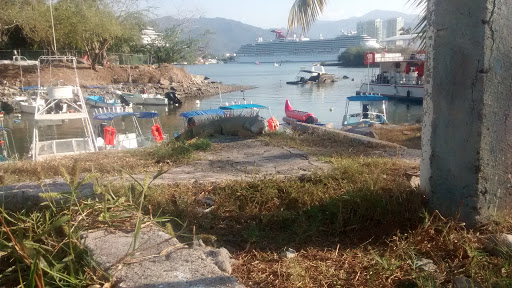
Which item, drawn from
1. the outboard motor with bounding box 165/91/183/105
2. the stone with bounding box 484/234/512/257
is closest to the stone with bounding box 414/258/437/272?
the stone with bounding box 484/234/512/257

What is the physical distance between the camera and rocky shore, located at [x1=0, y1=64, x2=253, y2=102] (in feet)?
132

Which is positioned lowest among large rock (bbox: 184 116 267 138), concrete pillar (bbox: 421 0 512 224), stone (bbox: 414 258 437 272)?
stone (bbox: 414 258 437 272)

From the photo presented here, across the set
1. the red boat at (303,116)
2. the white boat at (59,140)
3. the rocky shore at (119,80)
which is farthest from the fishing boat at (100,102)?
the white boat at (59,140)

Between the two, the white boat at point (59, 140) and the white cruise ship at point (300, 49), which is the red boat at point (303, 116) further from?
the white cruise ship at point (300, 49)

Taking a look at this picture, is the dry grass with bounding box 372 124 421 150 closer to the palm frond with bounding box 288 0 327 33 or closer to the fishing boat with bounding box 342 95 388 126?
the palm frond with bounding box 288 0 327 33

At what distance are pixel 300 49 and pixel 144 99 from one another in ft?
274

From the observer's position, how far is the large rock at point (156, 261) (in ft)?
7.82

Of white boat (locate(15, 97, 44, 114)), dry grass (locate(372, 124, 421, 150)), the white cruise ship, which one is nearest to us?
dry grass (locate(372, 124, 421, 150))

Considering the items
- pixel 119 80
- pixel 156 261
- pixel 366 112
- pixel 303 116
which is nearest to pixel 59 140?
pixel 156 261

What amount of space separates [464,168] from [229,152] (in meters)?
4.30

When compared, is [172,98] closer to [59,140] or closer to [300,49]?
[59,140]

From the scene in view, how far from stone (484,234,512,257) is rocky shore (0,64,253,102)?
33288 millimetres

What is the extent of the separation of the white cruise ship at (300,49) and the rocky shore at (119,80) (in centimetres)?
5330

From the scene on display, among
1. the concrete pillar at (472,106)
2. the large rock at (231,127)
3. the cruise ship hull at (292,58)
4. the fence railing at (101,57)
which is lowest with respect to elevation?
the large rock at (231,127)
